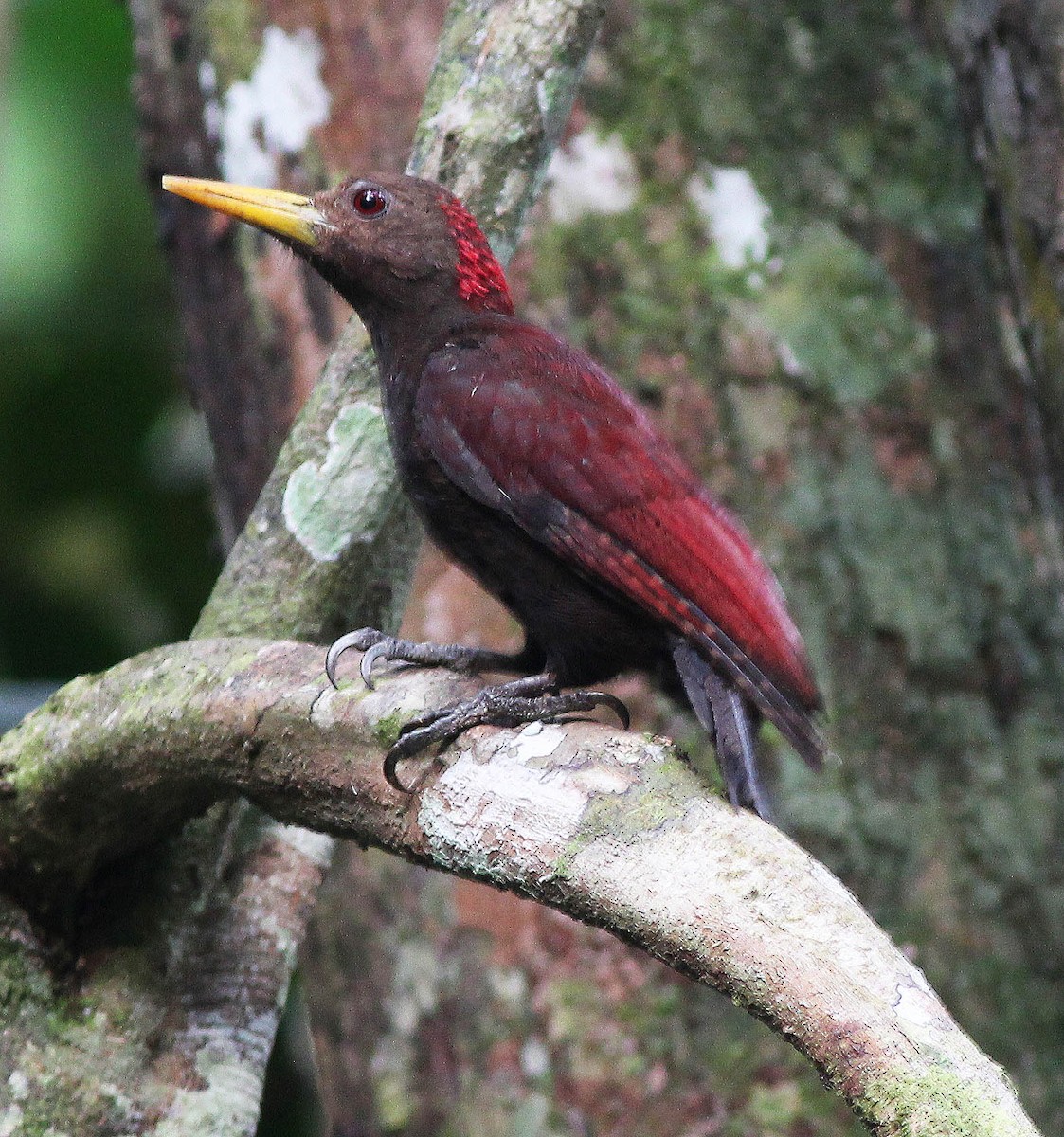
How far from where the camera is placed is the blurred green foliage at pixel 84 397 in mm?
4555

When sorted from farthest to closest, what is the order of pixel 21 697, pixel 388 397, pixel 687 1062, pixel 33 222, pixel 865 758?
pixel 33 222 → pixel 21 697 → pixel 865 758 → pixel 687 1062 → pixel 388 397

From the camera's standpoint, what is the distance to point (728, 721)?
2146mm

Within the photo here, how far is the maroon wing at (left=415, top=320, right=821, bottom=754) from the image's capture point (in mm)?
2199

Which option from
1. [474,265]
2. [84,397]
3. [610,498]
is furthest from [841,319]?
[84,397]

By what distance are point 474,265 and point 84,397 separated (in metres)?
2.44

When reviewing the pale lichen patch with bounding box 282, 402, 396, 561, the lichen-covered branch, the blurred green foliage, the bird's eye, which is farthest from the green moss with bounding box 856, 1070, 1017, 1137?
the blurred green foliage

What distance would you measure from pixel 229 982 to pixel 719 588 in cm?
96

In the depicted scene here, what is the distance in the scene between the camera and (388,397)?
8.10 feet

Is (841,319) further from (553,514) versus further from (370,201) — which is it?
(553,514)

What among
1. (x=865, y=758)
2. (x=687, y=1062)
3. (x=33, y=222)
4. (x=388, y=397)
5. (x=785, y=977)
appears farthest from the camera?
(x=33, y=222)

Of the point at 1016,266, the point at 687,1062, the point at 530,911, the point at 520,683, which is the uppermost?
the point at 1016,266

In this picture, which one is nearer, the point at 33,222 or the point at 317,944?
the point at 317,944

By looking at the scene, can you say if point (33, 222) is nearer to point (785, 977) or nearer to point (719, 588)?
point (719, 588)

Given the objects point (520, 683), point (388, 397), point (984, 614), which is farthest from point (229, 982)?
point (984, 614)
